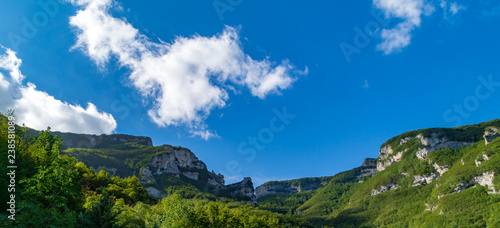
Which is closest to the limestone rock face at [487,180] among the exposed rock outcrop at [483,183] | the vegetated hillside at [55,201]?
the exposed rock outcrop at [483,183]

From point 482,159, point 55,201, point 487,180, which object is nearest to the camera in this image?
point 55,201

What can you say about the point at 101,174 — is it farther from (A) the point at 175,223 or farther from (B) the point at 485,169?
(B) the point at 485,169

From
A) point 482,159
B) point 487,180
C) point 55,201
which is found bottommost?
point 55,201

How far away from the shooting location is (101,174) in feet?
234

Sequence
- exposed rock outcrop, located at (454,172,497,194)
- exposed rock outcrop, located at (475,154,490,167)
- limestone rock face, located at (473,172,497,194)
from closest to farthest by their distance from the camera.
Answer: limestone rock face, located at (473,172,497,194) < exposed rock outcrop, located at (454,172,497,194) < exposed rock outcrop, located at (475,154,490,167)

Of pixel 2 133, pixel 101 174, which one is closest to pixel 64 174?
pixel 2 133

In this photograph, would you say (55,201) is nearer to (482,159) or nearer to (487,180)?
(487,180)

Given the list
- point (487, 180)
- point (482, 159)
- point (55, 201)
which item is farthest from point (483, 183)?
point (55, 201)

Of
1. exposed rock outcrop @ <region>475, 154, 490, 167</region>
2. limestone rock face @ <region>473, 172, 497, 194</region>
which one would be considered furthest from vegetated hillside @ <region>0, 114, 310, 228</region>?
exposed rock outcrop @ <region>475, 154, 490, 167</region>

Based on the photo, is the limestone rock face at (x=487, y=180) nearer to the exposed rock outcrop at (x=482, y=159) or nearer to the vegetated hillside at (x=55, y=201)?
the exposed rock outcrop at (x=482, y=159)

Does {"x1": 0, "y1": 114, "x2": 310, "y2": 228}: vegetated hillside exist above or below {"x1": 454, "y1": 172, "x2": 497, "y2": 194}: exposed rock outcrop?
below

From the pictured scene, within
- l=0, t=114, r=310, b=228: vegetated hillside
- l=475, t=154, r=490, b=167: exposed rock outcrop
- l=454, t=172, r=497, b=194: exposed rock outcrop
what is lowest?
l=0, t=114, r=310, b=228: vegetated hillside

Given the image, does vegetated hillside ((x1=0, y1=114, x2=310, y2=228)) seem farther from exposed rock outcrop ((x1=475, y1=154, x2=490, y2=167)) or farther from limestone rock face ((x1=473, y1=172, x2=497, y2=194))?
exposed rock outcrop ((x1=475, y1=154, x2=490, y2=167))

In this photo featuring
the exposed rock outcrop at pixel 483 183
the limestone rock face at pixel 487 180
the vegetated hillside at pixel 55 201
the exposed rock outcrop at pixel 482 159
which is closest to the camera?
the vegetated hillside at pixel 55 201
